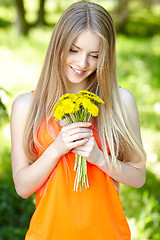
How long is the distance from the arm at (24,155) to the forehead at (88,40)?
0.38 m

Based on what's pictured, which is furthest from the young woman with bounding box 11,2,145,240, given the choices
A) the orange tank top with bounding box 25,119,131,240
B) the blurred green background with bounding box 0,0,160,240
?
the blurred green background with bounding box 0,0,160,240

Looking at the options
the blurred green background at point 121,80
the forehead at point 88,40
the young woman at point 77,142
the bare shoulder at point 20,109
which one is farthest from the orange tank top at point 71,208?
the blurred green background at point 121,80

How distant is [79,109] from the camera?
158cm

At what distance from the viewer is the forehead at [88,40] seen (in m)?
1.74

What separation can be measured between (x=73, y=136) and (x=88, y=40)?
0.46 meters

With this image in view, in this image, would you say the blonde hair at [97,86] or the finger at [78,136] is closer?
the finger at [78,136]

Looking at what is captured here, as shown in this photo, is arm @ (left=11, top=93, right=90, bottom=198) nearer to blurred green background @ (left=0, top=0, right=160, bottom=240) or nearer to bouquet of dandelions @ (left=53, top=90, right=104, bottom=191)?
bouquet of dandelions @ (left=53, top=90, right=104, bottom=191)

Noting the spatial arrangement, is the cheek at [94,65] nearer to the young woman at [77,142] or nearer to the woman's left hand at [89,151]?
the young woman at [77,142]

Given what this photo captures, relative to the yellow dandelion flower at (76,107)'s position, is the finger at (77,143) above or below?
below

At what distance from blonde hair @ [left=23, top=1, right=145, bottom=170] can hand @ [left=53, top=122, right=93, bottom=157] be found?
0.18 meters

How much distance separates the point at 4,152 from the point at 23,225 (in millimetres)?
1168

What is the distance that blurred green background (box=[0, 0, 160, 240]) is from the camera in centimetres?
325

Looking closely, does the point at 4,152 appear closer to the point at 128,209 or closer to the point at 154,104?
the point at 128,209

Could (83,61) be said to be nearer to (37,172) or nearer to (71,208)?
(37,172)
